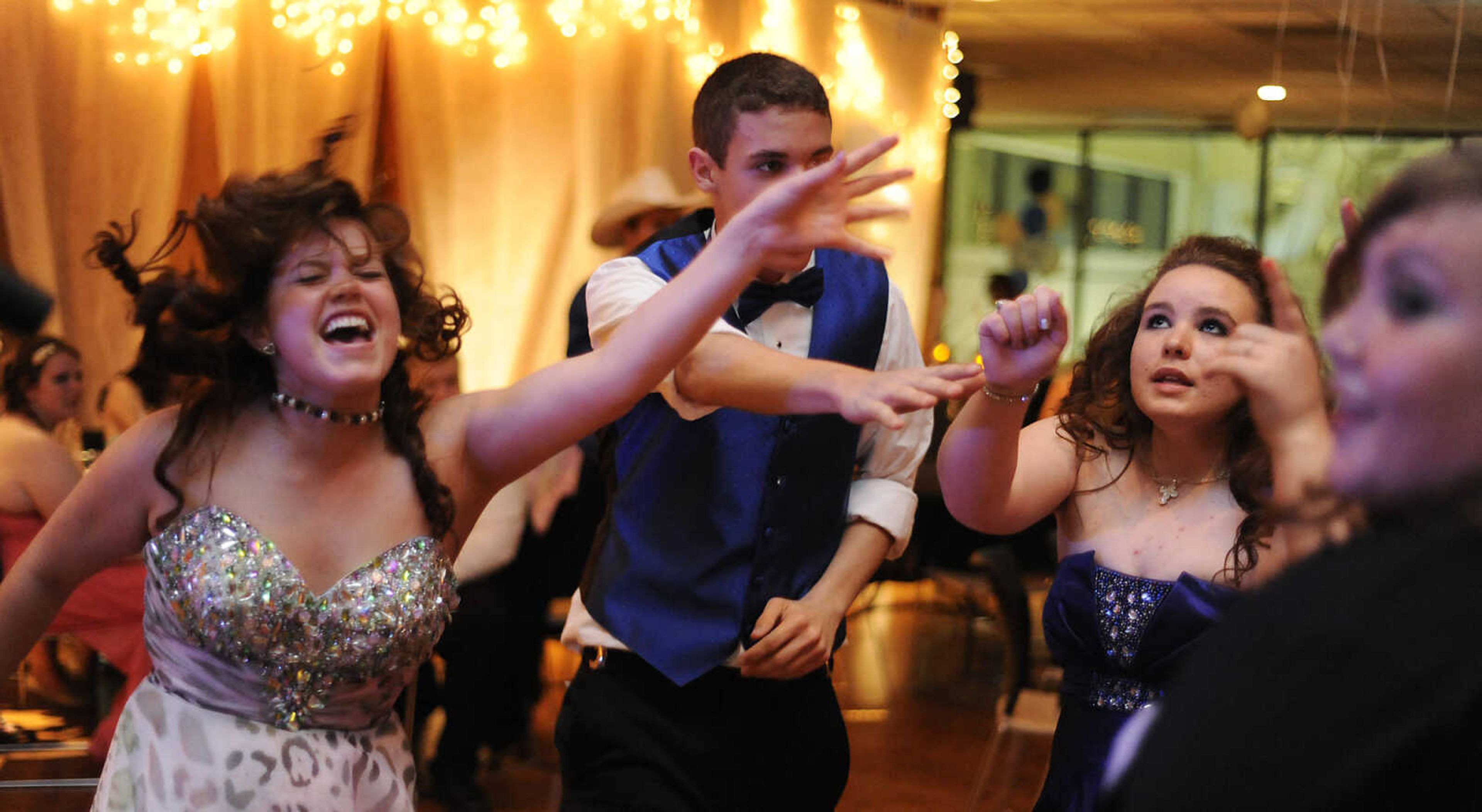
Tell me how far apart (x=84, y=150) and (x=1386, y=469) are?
493 centimetres

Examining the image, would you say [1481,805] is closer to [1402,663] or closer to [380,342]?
[1402,663]

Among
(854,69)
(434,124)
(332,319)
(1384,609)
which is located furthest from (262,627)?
(854,69)

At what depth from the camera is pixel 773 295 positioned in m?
2.04

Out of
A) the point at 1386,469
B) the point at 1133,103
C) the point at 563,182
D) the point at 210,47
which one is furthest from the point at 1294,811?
the point at 1133,103

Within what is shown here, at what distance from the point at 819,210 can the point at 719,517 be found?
51 centimetres

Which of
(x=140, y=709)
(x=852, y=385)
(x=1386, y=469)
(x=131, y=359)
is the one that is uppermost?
(x=1386, y=469)

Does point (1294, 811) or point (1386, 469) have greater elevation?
point (1386, 469)

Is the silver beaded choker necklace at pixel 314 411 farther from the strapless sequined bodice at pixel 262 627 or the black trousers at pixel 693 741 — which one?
the black trousers at pixel 693 741

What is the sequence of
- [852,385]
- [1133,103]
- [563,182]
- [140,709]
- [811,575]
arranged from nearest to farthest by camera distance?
[852,385], [140,709], [811,575], [563,182], [1133,103]

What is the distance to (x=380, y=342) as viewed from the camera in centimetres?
183

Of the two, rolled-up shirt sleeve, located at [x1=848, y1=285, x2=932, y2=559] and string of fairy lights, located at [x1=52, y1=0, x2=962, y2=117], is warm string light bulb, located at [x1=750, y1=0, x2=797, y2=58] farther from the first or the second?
rolled-up shirt sleeve, located at [x1=848, y1=285, x2=932, y2=559]

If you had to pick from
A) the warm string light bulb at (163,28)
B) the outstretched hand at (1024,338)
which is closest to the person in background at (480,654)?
the warm string light bulb at (163,28)

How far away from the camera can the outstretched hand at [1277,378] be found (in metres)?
1.27

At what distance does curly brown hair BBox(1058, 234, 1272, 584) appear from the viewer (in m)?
1.87
